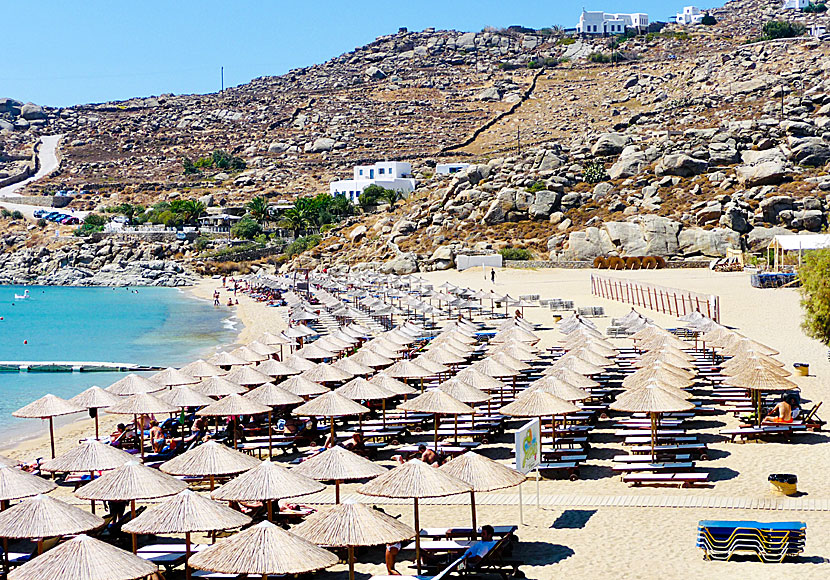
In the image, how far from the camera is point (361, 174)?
345 feet

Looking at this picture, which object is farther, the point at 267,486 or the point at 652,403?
the point at 652,403

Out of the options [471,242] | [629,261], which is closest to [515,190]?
[471,242]

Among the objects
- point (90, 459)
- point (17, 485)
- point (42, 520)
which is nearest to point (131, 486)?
point (42, 520)

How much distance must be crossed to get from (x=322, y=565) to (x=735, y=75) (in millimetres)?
120134

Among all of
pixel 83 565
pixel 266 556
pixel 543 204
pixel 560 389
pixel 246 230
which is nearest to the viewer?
pixel 83 565

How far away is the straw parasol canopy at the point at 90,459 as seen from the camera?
14117 mm

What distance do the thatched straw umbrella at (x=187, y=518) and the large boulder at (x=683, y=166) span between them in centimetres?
6732

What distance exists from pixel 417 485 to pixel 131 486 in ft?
12.6

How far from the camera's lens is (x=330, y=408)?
678 inches

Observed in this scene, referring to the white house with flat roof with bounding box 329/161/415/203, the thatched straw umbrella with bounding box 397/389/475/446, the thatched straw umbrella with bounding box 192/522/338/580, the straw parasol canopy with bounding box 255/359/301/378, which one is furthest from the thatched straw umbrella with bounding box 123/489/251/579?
the white house with flat roof with bounding box 329/161/415/203

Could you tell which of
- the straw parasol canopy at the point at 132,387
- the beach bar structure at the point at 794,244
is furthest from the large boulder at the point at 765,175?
Answer: the straw parasol canopy at the point at 132,387

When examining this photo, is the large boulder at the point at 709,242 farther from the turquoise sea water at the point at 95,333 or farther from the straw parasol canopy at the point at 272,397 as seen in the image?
the straw parasol canopy at the point at 272,397

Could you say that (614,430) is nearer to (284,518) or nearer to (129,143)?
(284,518)

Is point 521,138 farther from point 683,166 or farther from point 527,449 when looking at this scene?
point 527,449
